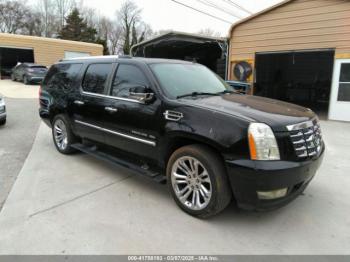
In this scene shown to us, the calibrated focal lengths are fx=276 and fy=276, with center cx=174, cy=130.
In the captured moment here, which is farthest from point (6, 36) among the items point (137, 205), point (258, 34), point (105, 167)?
point (137, 205)

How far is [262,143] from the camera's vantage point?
2.64 meters

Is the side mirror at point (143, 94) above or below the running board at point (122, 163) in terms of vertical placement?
above

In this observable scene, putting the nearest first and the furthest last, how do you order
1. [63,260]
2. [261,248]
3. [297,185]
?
[63,260] → [261,248] → [297,185]

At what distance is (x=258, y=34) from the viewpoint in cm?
1123

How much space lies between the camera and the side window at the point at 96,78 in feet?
13.9

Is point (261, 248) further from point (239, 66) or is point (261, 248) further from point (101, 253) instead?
point (239, 66)

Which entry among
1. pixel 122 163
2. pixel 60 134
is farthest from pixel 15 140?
pixel 122 163

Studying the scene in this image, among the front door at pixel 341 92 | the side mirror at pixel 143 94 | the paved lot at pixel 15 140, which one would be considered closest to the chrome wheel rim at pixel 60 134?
the paved lot at pixel 15 140

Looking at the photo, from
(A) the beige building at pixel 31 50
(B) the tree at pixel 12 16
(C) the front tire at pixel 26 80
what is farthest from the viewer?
(B) the tree at pixel 12 16

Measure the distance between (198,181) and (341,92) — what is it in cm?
868

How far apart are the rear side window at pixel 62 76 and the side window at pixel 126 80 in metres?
1.20

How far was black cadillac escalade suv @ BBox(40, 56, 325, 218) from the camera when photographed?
2.68 meters

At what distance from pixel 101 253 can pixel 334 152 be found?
5.23 meters

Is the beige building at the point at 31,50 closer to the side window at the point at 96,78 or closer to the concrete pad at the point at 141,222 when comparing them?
the side window at the point at 96,78
